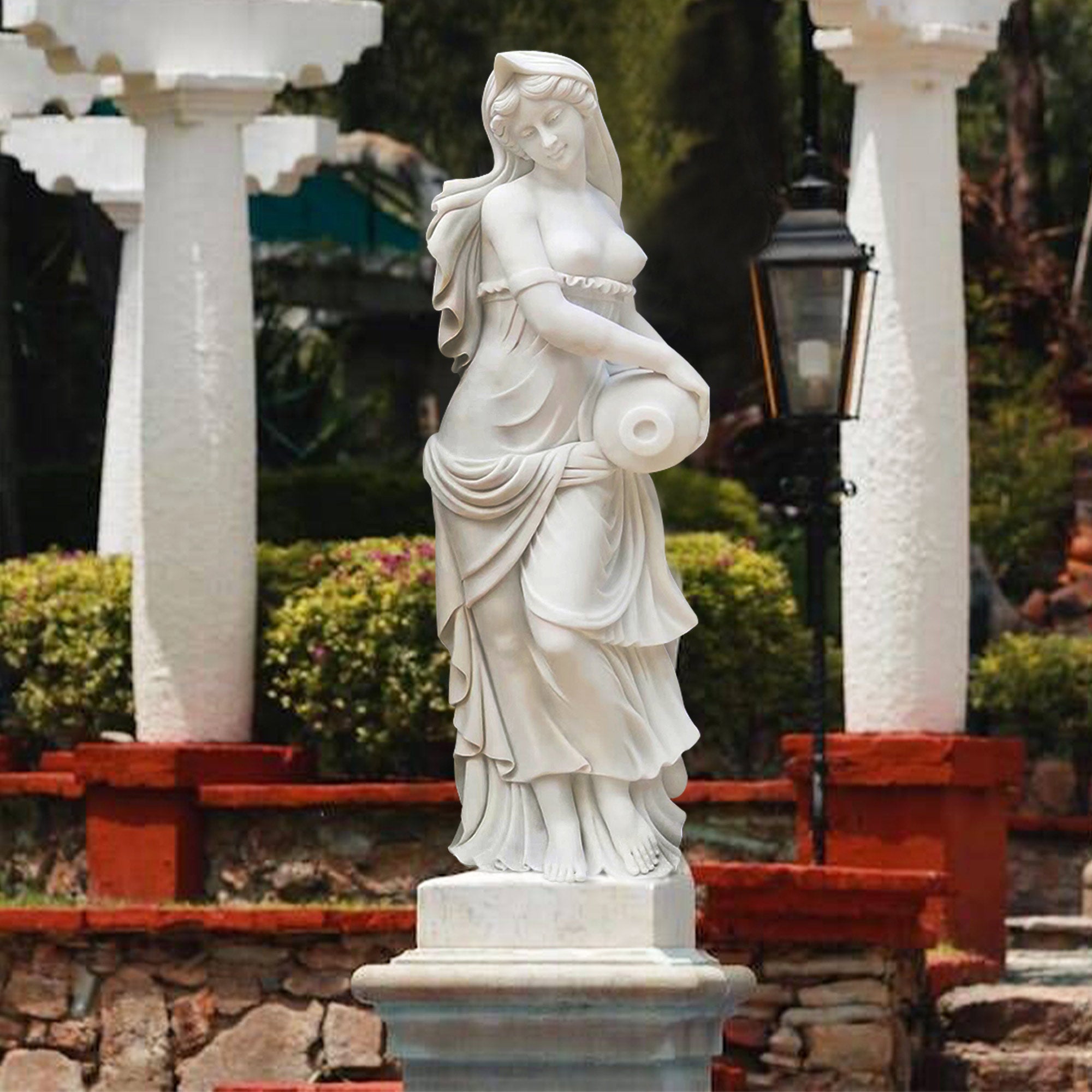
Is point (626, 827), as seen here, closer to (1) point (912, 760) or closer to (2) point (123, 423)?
(1) point (912, 760)

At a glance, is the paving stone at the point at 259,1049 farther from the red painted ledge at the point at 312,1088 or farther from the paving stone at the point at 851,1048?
the paving stone at the point at 851,1048

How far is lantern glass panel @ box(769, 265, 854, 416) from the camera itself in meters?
15.0

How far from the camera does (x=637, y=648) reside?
11156 millimetres

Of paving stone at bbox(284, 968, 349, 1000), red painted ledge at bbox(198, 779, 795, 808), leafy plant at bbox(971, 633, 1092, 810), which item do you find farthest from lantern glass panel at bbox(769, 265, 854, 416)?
leafy plant at bbox(971, 633, 1092, 810)

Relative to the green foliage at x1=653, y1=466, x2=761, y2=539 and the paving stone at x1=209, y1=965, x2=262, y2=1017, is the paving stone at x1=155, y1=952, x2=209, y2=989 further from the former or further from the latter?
the green foliage at x1=653, y1=466, x2=761, y2=539

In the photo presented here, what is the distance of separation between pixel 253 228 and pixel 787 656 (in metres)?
→ 10.5

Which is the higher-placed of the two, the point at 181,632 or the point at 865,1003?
the point at 181,632

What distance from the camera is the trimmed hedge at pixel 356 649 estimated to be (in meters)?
16.0

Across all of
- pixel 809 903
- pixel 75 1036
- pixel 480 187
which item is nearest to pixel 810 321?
pixel 809 903

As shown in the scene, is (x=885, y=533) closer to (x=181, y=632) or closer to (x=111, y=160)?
(x=181, y=632)

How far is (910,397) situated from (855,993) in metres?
2.65

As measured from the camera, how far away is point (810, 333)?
1500 centimetres

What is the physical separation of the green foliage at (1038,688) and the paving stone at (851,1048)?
428 cm

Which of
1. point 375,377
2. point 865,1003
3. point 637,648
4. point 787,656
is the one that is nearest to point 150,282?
point 787,656
